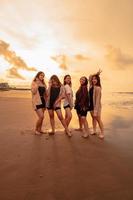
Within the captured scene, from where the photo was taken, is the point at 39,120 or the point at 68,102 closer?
the point at 39,120

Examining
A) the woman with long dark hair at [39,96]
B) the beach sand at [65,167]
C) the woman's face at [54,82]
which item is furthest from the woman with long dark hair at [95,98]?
the woman with long dark hair at [39,96]

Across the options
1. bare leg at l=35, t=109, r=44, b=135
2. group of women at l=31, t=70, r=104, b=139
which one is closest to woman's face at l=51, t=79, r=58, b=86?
group of women at l=31, t=70, r=104, b=139

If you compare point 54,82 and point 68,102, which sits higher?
point 54,82

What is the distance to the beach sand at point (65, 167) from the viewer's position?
149 inches

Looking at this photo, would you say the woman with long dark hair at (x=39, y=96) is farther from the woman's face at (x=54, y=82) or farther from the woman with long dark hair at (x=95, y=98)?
the woman with long dark hair at (x=95, y=98)

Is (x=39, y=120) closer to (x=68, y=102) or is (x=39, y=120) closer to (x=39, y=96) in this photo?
(x=39, y=96)

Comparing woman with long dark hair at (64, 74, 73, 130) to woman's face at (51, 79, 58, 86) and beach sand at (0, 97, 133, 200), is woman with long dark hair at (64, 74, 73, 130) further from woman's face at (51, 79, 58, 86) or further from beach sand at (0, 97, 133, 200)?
beach sand at (0, 97, 133, 200)

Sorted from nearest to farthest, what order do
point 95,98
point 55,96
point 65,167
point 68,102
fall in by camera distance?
point 65,167 < point 95,98 < point 55,96 < point 68,102

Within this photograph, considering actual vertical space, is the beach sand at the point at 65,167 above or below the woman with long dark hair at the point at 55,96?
below

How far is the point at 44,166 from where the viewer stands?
4.88m

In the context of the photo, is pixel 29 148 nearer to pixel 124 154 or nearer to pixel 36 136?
pixel 36 136

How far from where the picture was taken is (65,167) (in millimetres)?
4867

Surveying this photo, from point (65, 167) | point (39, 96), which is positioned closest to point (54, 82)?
point (39, 96)

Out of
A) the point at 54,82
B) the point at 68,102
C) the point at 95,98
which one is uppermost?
the point at 54,82
